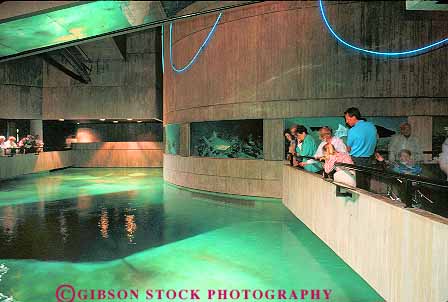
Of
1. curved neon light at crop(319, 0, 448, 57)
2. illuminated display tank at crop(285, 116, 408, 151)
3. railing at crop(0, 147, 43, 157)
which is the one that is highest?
curved neon light at crop(319, 0, 448, 57)

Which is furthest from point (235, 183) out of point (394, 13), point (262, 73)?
point (394, 13)

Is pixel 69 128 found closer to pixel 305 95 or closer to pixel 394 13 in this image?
pixel 305 95

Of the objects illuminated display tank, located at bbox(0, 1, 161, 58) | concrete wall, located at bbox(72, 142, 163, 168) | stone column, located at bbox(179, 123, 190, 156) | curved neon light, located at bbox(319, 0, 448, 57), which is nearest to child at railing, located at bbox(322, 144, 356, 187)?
illuminated display tank, located at bbox(0, 1, 161, 58)

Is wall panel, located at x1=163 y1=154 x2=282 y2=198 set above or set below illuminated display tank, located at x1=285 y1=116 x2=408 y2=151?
below

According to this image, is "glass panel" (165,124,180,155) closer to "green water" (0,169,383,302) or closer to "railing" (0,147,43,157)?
"green water" (0,169,383,302)

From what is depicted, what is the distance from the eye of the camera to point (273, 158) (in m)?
12.0

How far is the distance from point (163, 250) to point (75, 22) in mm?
3720

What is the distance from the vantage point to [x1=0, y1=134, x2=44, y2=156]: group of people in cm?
1837

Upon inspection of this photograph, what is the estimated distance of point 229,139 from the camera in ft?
42.4

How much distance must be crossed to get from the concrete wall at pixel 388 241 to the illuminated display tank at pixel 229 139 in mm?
6075

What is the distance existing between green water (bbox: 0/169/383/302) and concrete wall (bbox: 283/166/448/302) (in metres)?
0.52

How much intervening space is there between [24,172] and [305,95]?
556 inches

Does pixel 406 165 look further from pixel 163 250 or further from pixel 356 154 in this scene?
pixel 163 250

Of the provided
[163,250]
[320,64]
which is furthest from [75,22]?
[320,64]
